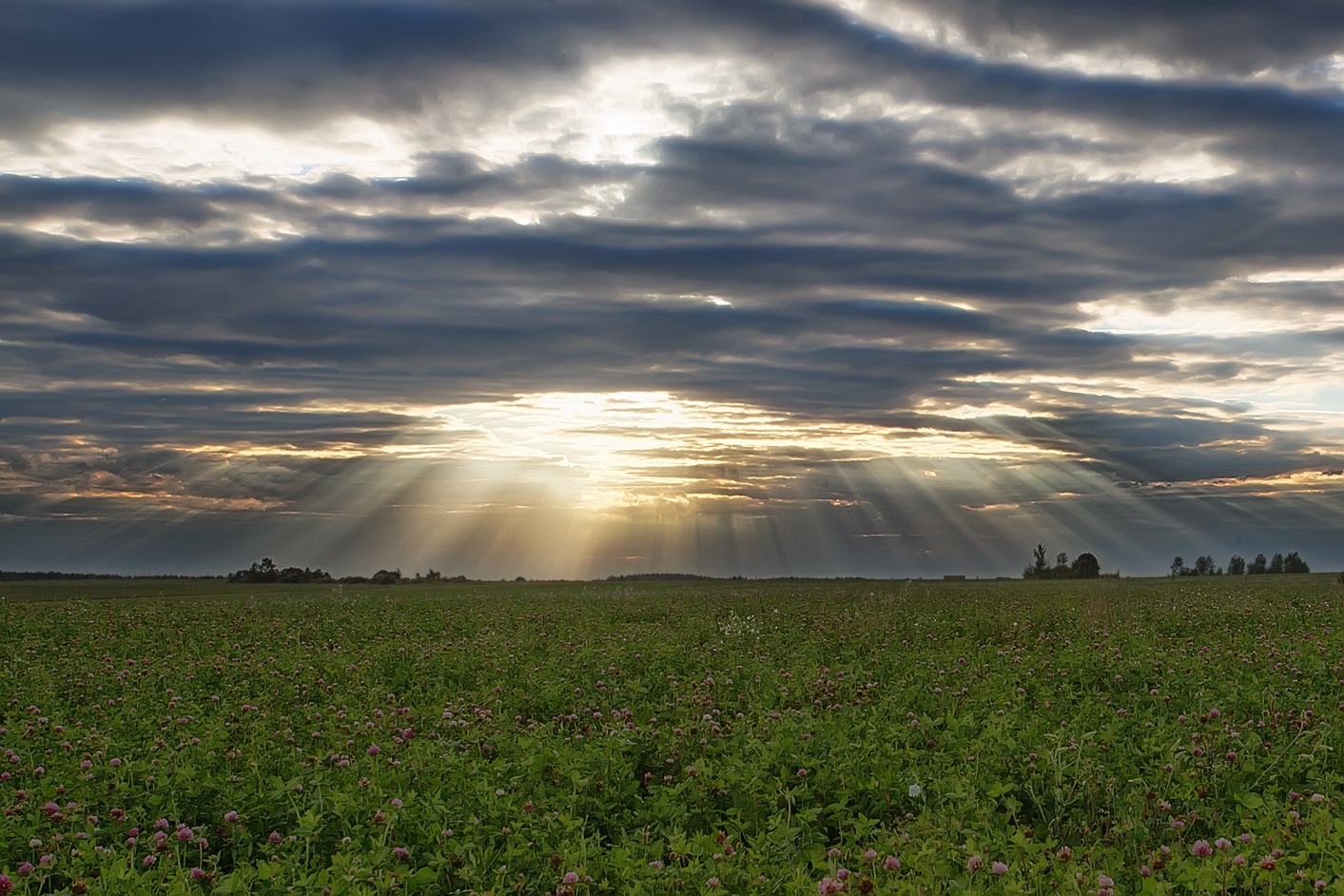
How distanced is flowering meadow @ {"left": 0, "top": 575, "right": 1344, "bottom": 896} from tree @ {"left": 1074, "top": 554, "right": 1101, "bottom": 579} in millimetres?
38441

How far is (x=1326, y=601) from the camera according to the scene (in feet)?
84.0

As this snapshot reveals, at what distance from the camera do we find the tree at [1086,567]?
54237mm

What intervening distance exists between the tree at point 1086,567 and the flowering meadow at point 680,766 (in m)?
38.4

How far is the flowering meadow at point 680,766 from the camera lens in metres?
6.39

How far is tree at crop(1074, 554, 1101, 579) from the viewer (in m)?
54.2

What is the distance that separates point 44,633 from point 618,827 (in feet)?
57.9

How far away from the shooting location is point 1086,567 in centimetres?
5578

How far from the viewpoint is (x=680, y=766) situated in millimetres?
9594

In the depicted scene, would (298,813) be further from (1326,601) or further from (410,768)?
(1326,601)

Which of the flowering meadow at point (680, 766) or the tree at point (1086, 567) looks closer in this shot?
the flowering meadow at point (680, 766)

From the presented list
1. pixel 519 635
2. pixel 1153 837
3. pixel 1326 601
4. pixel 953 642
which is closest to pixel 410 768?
pixel 1153 837

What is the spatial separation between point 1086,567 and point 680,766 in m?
51.8

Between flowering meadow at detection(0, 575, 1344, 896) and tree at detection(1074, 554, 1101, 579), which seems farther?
tree at detection(1074, 554, 1101, 579)

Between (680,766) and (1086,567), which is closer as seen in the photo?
(680,766)
